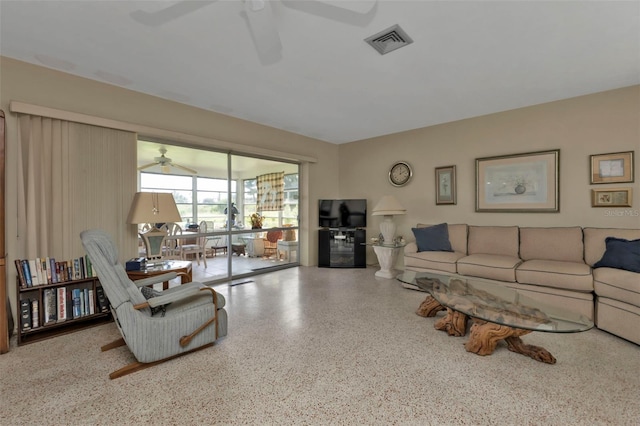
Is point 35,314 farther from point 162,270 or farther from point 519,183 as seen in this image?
point 519,183

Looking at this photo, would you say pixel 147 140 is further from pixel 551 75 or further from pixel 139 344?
pixel 551 75

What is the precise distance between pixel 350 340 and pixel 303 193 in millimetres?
3598

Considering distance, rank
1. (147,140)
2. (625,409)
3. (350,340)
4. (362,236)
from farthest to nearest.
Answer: (362,236) < (147,140) < (350,340) < (625,409)

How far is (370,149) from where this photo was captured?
577 centimetres

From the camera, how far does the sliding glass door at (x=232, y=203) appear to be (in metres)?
4.18

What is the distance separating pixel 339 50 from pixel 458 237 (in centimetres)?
328

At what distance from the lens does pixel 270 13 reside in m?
1.83

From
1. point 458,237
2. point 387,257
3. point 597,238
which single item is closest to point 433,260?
point 458,237

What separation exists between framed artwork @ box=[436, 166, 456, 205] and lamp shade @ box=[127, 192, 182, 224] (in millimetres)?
4030

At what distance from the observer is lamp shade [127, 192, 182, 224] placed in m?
2.92

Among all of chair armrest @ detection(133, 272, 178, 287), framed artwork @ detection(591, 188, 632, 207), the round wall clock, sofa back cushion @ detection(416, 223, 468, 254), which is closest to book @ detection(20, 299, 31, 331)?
chair armrest @ detection(133, 272, 178, 287)

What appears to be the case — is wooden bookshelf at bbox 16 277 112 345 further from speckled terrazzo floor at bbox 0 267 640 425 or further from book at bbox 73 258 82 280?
speckled terrazzo floor at bbox 0 267 640 425

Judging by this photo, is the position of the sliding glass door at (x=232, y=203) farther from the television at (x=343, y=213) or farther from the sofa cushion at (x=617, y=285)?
the sofa cushion at (x=617, y=285)

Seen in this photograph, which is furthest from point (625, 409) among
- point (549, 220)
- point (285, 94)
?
point (285, 94)
